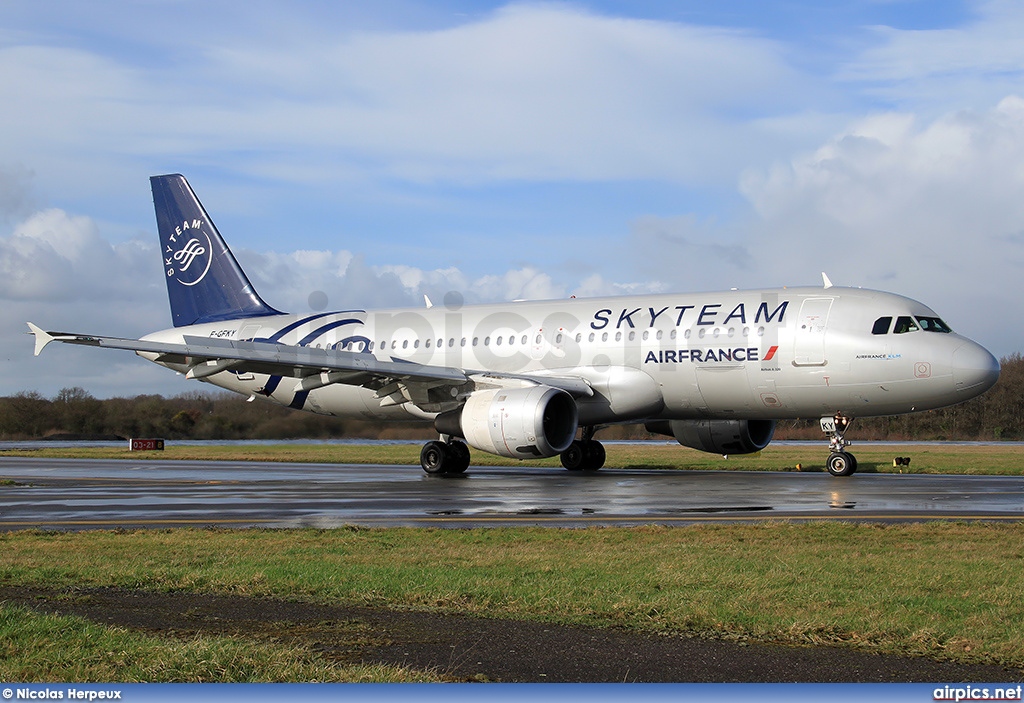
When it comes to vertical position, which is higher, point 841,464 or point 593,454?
point 841,464

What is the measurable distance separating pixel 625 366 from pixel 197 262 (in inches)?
633

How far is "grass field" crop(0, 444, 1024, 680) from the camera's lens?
253 inches

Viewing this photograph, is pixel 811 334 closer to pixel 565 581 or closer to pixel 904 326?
pixel 904 326

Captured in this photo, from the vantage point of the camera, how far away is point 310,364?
26906 mm

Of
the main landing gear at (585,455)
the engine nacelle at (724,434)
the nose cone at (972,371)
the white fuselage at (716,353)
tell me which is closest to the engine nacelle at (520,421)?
the white fuselage at (716,353)

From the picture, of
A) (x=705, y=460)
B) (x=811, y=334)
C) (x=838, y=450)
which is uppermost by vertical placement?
(x=811, y=334)

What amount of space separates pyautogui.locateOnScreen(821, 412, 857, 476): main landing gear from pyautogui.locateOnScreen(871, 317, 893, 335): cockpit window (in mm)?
2206

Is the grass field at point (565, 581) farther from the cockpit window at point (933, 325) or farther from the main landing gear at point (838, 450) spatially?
the cockpit window at point (933, 325)

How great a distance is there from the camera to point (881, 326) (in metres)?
24.4

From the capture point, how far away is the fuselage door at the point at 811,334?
2457cm

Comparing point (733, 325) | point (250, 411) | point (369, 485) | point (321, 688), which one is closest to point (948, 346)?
point (733, 325)

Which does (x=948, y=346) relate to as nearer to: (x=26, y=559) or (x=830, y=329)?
(x=830, y=329)

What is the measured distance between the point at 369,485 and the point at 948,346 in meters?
13.0

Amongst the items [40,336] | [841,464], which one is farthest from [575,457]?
[40,336]
